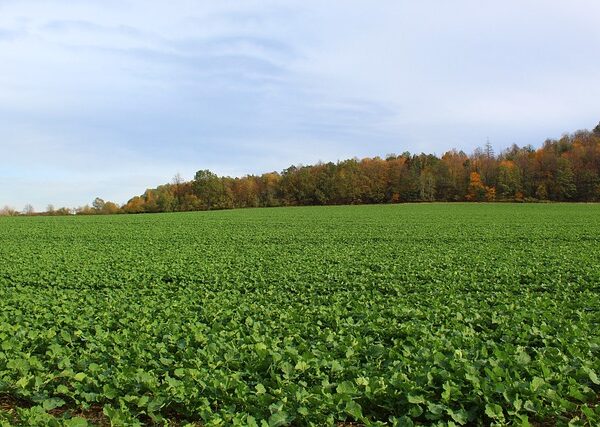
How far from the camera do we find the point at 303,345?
287 inches

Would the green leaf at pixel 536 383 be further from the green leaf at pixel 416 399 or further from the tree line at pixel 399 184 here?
Result: the tree line at pixel 399 184

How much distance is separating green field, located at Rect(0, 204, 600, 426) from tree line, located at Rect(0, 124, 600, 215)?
80.8 metres

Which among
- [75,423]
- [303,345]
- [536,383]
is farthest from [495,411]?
[75,423]

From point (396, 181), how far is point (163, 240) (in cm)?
7786

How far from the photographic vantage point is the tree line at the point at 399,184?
3497 inches

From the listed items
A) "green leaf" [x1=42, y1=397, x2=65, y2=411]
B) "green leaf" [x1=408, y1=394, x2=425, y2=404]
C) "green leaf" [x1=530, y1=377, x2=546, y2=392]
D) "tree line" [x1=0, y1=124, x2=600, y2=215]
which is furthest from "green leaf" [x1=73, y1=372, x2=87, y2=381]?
"tree line" [x1=0, y1=124, x2=600, y2=215]

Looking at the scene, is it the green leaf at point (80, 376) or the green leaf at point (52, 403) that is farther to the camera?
the green leaf at point (80, 376)

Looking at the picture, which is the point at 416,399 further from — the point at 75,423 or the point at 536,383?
the point at 75,423

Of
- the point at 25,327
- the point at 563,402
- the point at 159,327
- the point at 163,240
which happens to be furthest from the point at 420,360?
the point at 163,240

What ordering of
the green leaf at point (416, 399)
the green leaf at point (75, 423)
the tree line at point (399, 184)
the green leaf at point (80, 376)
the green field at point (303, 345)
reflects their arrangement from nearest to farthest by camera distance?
the green leaf at point (75, 423) → the green leaf at point (416, 399) → the green field at point (303, 345) → the green leaf at point (80, 376) → the tree line at point (399, 184)

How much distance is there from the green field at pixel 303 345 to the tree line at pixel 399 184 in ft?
265

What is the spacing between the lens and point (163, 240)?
28469 millimetres

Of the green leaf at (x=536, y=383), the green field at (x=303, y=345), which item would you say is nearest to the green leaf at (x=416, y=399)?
the green field at (x=303, y=345)

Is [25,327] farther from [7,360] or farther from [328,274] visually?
[328,274]
